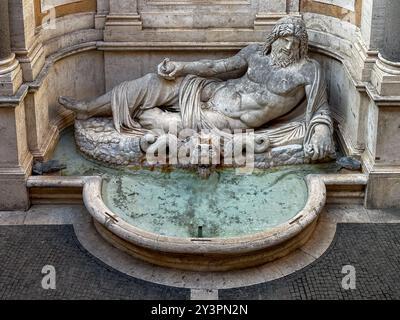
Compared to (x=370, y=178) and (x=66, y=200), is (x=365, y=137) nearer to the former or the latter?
(x=370, y=178)

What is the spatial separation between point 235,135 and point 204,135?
0.44 m

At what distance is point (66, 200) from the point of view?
11328mm

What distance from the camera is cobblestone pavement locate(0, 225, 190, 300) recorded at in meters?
9.58

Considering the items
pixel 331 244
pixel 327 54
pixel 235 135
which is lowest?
pixel 331 244

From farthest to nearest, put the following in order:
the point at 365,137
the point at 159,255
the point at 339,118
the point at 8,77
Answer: the point at 339,118, the point at 365,137, the point at 8,77, the point at 159,255

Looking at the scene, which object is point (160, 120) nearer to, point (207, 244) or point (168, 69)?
point (168, 69)

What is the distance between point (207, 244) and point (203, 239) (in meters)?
0.08

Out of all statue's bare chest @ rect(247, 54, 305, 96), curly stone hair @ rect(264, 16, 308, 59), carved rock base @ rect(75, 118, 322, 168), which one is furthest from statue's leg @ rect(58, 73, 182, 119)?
curly stone hair @ rect(264, 16, 308, 59)

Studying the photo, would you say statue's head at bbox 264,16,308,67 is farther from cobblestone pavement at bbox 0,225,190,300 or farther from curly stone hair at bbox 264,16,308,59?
cobblestone pavement at bbox 0,225,190,300

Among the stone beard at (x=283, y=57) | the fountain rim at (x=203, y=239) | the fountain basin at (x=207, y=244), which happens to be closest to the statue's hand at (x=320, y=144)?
the stone beard at (x=283, y=57)

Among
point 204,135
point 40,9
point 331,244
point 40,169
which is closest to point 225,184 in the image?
point 204,135

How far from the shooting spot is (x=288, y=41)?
11.6m

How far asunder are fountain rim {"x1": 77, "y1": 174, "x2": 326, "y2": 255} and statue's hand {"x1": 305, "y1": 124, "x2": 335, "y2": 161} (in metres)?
1.12

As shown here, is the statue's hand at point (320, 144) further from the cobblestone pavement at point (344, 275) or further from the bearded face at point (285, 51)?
the cobblestone pavement at point (344, 275)
